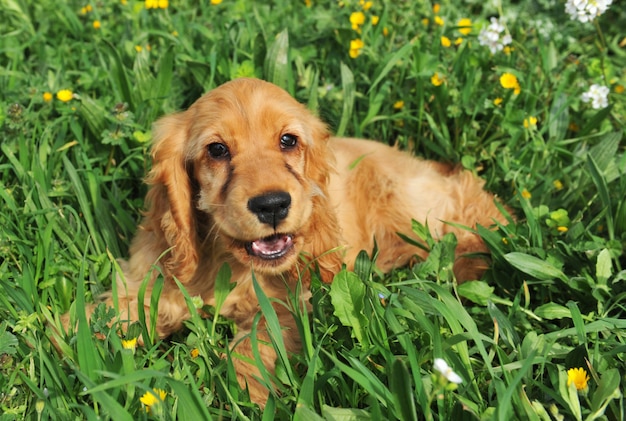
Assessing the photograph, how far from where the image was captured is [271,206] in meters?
2.11

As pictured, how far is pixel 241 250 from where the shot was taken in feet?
7.64

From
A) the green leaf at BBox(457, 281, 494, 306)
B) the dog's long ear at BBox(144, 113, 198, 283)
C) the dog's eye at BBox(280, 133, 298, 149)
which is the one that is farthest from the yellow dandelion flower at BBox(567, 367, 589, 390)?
the dog's long ear at BBox(144, 113, 198, 283)

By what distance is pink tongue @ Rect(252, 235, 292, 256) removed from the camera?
231 centimetres

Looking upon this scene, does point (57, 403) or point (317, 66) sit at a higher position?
point (317, 66)

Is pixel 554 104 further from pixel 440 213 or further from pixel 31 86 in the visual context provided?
pixel 31 86

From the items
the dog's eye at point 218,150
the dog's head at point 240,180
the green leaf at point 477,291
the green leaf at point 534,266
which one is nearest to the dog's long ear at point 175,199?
the dog's head at point 240,180

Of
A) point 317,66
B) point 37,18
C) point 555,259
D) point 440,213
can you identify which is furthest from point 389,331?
point 37,18

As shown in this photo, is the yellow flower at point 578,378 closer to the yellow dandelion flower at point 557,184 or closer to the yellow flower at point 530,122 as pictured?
the yellow dandelion flower at point 557,184

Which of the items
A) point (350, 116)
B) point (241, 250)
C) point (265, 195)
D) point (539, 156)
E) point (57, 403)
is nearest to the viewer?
point (57, 403)

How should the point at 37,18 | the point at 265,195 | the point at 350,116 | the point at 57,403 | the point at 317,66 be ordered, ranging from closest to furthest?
the point at 57,403
the point at 265,195
the point at 350,116
the point at 317,66
the point at 37,18

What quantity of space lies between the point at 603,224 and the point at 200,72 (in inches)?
79.8

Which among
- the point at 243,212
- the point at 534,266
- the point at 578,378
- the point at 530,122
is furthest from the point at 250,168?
the point at 530,122

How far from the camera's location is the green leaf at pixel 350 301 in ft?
6.72

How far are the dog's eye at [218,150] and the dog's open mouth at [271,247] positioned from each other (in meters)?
0.34
